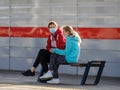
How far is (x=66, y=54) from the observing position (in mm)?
12281

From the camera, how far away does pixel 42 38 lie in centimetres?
1577

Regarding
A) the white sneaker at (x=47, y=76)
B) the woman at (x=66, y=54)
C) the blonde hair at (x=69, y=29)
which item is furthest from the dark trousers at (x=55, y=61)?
the blonde hair at (x=69, y=29)

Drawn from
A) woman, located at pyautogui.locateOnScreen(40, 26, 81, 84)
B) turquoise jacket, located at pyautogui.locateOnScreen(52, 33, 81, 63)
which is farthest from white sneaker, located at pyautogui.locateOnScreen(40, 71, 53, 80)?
turquoise jacket, located at pyautogui.locateOnScreen(52, 33, 81, 63)

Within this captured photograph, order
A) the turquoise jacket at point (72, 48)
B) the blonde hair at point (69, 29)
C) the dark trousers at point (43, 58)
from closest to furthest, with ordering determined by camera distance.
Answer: the blonde hair at point (69, 29), the turquoise jacket at point (72, 48), the dark trousers at point (43, 58)

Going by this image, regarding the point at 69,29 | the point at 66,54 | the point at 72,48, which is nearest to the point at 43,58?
the point at 66,54

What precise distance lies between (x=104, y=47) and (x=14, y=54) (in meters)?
2.86

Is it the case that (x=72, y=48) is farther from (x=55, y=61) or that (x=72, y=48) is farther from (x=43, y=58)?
(x=43, y=58)

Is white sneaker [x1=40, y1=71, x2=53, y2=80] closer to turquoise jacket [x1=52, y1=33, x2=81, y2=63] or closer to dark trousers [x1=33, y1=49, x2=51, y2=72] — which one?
dark trousers [x1=33, y1=49, x2=51, y2=72]

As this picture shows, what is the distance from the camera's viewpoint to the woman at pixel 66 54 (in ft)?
40.0

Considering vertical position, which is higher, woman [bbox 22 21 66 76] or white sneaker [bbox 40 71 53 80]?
woman [bbox 22 21 66 76]

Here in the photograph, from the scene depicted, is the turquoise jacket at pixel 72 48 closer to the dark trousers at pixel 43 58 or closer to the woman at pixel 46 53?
the woman at pixel 46 53

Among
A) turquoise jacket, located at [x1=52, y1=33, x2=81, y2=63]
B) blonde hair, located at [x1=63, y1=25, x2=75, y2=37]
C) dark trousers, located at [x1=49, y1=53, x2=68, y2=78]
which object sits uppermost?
blonde hair, located at [x1=63, y1=25, x2=75, y2=37]

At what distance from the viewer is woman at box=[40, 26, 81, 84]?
1220 centimetres

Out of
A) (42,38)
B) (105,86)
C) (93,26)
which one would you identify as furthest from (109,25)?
(105,86)
